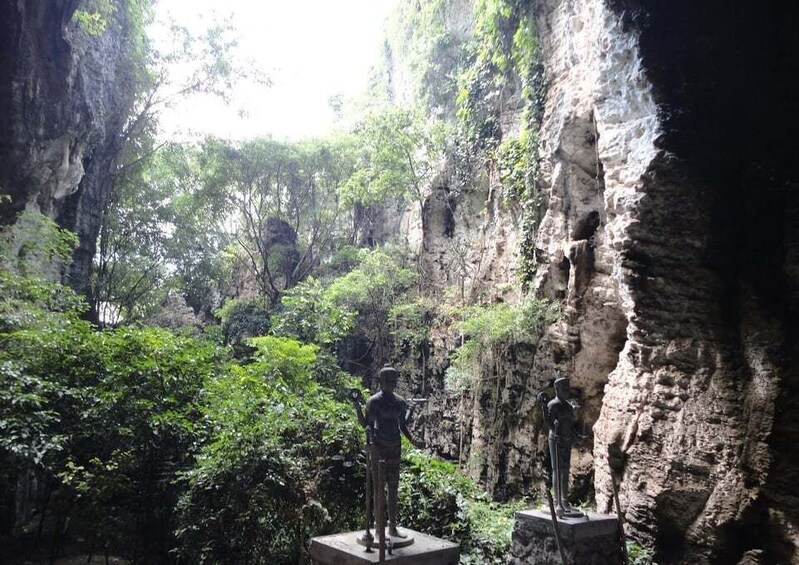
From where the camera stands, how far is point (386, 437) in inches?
182

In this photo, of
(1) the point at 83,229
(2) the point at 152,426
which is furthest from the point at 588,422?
(1) the point at 83,229

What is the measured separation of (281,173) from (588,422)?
15.4 metres

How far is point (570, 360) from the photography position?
9.38 m

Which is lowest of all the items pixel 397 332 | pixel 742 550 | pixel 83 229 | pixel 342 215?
pixel 742 550

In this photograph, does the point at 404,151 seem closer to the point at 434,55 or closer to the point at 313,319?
the point at 434,55

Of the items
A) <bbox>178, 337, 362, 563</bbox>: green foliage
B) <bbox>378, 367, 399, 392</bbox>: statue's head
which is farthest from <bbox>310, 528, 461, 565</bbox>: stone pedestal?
<bbox>178, 337, 362, 563</bbox>: green foliage

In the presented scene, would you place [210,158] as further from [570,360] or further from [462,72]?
[570,360]

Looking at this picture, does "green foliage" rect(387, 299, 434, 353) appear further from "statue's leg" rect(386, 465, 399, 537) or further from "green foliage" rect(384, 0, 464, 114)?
"statue's leg" rect(386, 465, 399, 537)

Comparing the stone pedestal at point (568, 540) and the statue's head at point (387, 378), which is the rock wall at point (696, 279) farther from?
the statue's head at point (387, 378)

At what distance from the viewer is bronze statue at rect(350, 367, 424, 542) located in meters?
4.57

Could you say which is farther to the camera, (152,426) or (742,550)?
(152,426)

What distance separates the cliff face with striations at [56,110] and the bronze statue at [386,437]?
1024 centimetres

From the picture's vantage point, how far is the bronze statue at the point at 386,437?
15.0 feet

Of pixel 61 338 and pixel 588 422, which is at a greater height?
pixel 61 338
